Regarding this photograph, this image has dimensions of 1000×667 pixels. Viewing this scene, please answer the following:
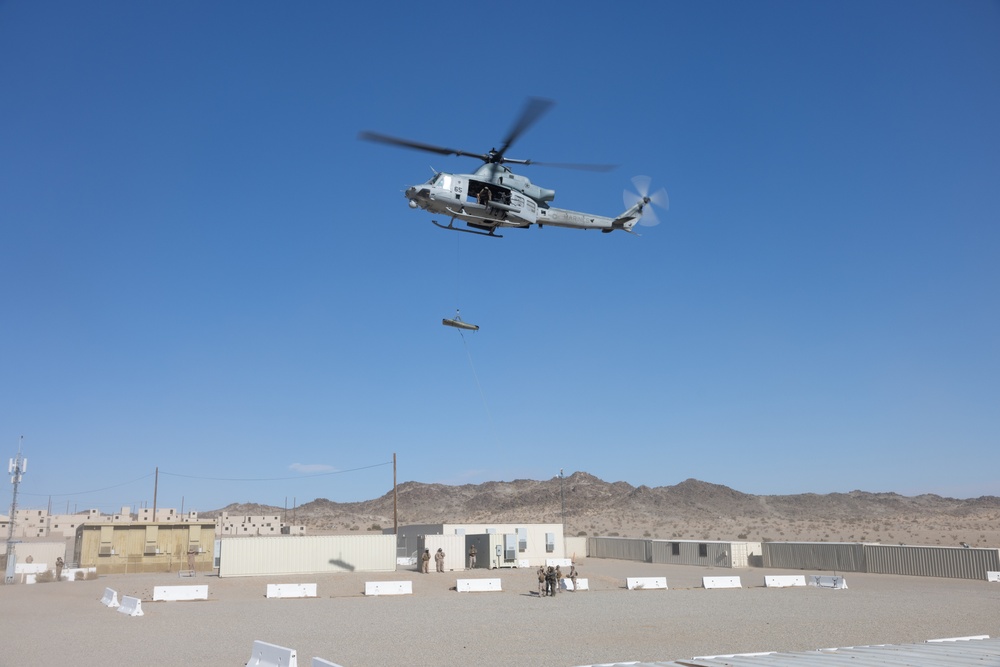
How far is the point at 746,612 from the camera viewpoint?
77.8ft

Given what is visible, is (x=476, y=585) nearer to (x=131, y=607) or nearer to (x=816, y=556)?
(x=131, y=607)

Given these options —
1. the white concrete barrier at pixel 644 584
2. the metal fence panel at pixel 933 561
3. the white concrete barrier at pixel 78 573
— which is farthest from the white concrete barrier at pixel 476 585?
the metal fence panel at pixel 933 561

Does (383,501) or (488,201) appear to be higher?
(488,201)

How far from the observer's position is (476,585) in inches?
1212

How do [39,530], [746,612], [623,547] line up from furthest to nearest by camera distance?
[39,530] → [623,547] → [746,612]

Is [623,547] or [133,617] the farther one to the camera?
[623,547]

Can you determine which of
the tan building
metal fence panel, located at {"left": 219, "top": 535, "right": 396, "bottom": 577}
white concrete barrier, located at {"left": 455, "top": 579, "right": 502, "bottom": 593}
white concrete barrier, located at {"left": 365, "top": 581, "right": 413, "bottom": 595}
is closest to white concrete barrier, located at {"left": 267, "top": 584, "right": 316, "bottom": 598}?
white concrete barrier, located at {"left": 365, "top": 581, "right": 413, "bottom": 595}

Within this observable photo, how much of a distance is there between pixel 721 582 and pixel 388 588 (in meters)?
12.9

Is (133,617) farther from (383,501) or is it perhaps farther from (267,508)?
(267,508)

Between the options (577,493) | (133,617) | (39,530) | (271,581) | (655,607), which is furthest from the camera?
(577,493)

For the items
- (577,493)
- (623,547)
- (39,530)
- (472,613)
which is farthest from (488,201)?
(577,493)

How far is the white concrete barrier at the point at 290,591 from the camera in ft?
90.4

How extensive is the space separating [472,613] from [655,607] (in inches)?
224

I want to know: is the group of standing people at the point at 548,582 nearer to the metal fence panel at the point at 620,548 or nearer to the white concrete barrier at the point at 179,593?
the white concrete barrier at the point at 179,593
